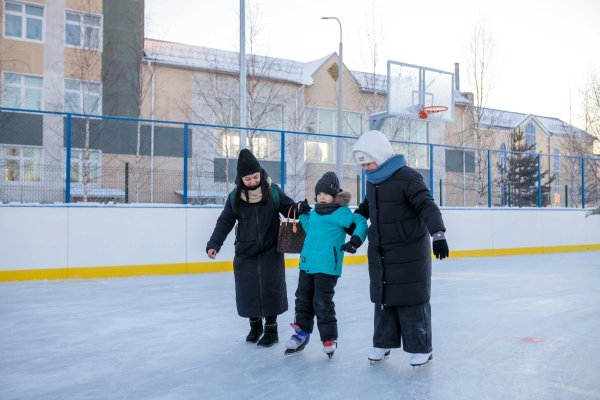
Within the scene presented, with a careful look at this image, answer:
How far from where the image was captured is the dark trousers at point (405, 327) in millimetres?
3182

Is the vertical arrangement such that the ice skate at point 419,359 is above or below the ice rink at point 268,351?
above

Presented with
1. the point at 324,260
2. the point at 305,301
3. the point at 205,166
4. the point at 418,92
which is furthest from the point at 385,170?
the point at 418,92

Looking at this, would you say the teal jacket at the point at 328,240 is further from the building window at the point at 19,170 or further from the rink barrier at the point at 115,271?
the building window at the point at 19,170

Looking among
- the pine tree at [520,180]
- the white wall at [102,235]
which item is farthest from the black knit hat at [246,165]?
the pine tree at [520,180]

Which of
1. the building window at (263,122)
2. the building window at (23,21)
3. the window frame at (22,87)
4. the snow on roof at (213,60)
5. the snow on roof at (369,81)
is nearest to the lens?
the building window at (263,122)

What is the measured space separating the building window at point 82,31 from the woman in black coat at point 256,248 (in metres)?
15.7

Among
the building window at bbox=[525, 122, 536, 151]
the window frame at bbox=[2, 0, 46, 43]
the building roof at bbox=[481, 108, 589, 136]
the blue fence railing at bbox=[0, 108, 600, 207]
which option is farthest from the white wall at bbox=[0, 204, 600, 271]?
the building window at bbox=[525, 122, 536, 151]

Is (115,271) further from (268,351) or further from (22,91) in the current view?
(22,91)

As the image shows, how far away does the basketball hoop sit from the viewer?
12.5 metres

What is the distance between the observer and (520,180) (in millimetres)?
12789

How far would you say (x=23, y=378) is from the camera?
3.05 metres

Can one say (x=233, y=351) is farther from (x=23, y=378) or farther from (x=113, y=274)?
(x=113, y=274)

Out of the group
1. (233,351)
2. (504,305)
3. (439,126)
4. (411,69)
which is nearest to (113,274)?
(233,351)

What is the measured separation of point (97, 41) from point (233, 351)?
655 inches
